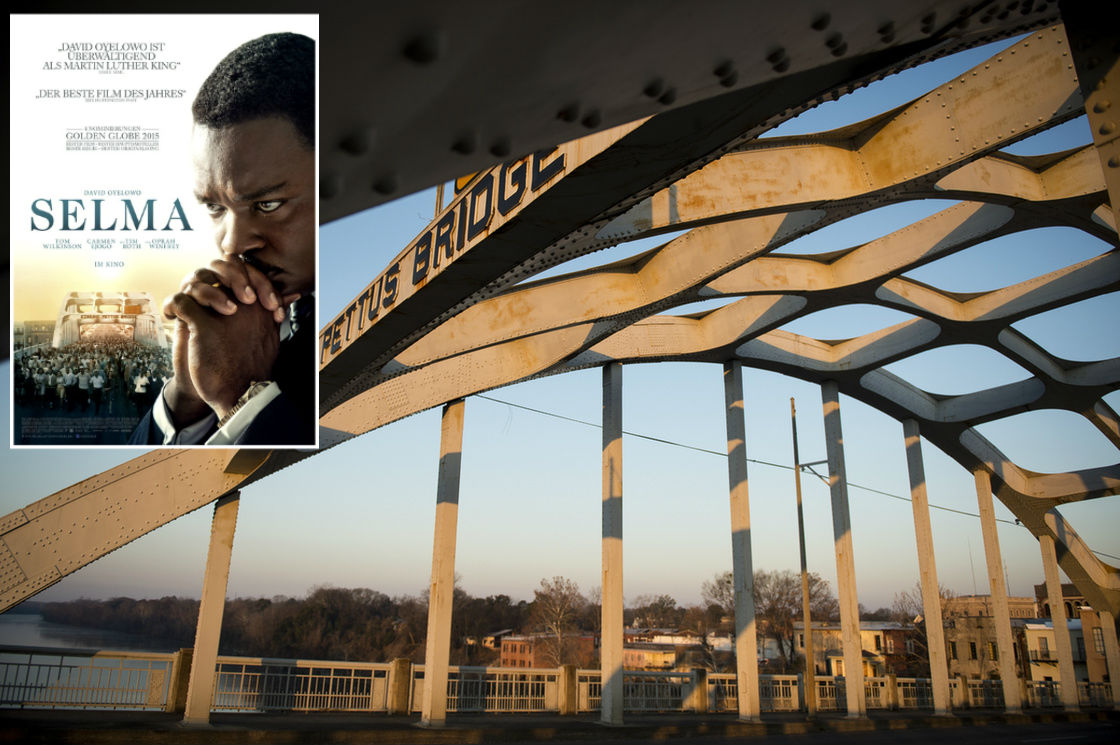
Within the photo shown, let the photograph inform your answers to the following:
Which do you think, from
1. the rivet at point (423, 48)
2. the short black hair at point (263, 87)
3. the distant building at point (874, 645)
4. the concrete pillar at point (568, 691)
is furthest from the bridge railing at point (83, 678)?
the distant building at point (874, 645)

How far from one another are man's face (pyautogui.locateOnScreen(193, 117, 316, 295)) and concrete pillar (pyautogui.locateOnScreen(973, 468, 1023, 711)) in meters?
26.1

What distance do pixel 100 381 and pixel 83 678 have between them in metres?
13.7

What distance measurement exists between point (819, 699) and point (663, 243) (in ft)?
55.5


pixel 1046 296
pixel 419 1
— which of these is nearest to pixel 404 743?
pixel 419 1

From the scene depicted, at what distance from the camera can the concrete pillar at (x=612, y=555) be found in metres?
14.1

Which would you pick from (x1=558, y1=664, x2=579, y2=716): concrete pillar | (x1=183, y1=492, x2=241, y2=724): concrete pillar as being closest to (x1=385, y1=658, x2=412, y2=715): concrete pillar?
(x1=558, y1=664, x2=579, y2=716): concrete pillar

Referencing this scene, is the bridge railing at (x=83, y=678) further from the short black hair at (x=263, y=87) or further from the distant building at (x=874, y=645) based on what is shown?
the distant building at (x=874, y=645)

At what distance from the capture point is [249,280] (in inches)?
93.7

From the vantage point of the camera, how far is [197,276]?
2.33 metres

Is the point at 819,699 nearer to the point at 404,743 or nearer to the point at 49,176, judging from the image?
the point at 404,743

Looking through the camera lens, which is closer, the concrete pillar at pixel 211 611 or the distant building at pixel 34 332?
the distant building at pixel 34 332

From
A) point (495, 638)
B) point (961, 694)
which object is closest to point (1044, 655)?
point (961, 694)

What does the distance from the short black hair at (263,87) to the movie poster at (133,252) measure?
35 mm

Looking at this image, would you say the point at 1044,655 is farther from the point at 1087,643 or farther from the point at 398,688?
the point at 398,688
